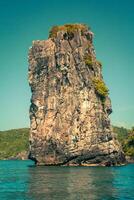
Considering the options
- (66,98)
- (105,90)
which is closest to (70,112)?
(66,98)

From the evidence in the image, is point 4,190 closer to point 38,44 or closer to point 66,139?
point 66,139

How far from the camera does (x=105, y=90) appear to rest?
103 m

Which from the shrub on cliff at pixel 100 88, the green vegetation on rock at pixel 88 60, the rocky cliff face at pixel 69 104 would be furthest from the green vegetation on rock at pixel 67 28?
the shrub on cliff at pixel 100 88

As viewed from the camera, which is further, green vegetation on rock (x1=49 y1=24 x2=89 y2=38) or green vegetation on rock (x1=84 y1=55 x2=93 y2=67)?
green vegetation on rock (x1=49 y1=24 x2=89 y2=38)

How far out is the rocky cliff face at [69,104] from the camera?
96438 millimetres

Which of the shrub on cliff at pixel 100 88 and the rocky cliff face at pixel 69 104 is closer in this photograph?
the rocky cliff face at pixel 69 104

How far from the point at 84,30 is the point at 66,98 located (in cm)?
1890

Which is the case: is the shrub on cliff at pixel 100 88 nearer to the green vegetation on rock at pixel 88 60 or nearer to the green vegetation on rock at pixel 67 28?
the green vegetation on rock at pixel 88 60

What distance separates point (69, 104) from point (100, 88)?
852 cm

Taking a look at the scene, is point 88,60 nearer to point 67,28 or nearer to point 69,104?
point 67,28

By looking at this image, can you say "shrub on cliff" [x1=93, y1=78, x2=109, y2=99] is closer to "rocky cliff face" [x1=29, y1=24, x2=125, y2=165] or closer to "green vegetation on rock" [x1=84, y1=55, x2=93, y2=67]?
"rocky cliff face" [x1=29, y1=24, x2=125, y2=165]

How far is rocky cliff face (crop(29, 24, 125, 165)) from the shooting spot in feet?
316

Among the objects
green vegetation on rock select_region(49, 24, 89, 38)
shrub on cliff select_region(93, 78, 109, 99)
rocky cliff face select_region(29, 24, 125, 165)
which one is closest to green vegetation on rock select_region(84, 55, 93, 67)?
rocky cliff face select_region(29, 24, 125, 165)

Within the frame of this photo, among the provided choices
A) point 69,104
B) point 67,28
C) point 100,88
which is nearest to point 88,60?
point 100,88
